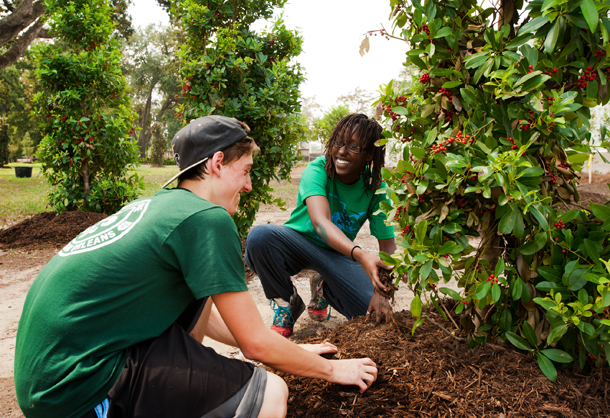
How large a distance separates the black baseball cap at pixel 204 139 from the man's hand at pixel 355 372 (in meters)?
1.10

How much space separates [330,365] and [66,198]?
6663mm

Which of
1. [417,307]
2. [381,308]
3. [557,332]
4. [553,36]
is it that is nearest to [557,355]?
[557,332]

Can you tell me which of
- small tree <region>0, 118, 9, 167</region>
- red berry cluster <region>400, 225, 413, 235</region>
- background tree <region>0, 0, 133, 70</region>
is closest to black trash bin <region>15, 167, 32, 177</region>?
small tree <region>0, 118, 9, 167</region>

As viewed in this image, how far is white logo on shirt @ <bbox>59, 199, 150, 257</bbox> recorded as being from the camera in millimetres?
1443

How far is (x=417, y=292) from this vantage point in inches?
74.2

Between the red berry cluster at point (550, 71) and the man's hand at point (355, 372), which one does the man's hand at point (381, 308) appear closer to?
the man's hand at point (355, 372)

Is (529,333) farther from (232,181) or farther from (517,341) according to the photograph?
(232,181)

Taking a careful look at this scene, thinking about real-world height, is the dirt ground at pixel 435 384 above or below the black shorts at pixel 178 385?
below

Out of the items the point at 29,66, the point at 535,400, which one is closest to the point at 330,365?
the point at 535,400

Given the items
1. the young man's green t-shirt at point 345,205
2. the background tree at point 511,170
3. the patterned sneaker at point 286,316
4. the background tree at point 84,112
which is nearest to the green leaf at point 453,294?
the background tree at point 511,170

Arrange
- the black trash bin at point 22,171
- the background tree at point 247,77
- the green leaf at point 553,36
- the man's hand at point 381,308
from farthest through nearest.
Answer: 1. the black trash bin at point 22,171
2. the background tree at point 247,77
3. the man's hand at point 381,308
4. the green leaf at point 553,36

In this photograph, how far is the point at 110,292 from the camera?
138cm

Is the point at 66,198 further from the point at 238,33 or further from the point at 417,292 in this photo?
the point at 417,292

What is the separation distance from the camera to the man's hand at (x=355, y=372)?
5.76ft
